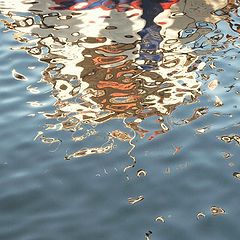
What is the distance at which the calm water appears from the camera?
4862mm

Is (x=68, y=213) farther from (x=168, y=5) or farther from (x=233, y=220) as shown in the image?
(x=168, y=5)

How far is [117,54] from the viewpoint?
8125mm

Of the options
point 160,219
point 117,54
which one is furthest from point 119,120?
point 117,54

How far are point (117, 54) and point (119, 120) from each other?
6.78ft

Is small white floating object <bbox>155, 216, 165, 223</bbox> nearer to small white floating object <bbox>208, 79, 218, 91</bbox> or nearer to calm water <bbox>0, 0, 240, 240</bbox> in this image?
calm water <bbox>0, 0, 240, 240</bbox>

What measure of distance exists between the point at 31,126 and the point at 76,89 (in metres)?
1.16

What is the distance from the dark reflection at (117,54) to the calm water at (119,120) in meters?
0.02

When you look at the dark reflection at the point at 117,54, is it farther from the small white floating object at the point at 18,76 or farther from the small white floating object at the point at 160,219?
the small white floating object at the point at 160,219

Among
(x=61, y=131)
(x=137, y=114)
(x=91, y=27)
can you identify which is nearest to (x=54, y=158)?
(x=61, y=131)

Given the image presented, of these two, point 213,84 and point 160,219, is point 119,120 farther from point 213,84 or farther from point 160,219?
point 160,219

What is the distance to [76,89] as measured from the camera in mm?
7172

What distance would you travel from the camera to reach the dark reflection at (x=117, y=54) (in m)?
6.62

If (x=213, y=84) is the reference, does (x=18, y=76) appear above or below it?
above

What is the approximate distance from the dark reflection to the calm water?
0.8 inches
